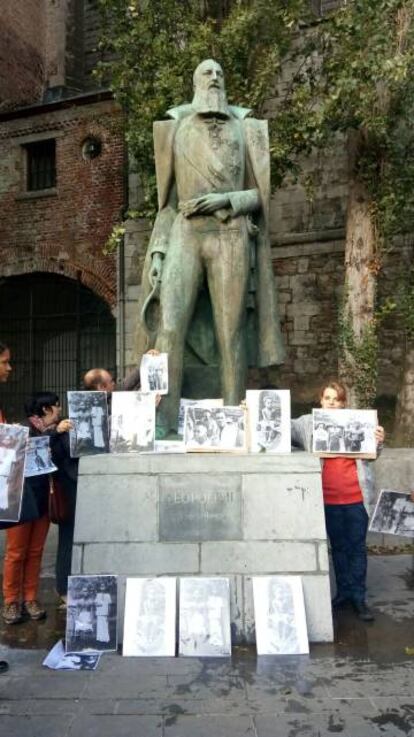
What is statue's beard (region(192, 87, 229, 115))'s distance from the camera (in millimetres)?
4922

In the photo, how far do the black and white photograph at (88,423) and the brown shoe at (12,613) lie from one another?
3.61 feet

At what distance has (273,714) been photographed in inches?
116


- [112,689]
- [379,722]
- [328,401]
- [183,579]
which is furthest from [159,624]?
[328,401]

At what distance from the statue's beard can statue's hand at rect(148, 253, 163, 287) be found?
105cm

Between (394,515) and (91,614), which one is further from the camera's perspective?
(394,515)

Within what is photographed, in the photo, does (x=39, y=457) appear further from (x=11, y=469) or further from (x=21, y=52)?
(x=21, y=52)

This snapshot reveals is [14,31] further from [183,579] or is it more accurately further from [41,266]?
[183,579]

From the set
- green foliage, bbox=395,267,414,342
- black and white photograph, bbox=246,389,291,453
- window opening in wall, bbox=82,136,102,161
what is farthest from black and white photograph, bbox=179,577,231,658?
window opening in wall, bbox=82,136,102,161

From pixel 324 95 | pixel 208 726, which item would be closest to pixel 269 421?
pixel 208 726

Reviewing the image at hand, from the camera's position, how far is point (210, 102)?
16.2ft

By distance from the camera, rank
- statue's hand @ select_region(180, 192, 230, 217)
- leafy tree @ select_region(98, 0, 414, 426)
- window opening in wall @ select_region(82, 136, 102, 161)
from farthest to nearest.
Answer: window opening in wall @ select_region(82, 136, 102, 161) < leafy tree @ select_region(98, 0, 414, 426) < statue's hand @ select_region(180, 192, 230, 217)

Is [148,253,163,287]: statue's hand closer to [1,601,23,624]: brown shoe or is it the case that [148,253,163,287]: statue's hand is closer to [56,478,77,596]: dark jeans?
[56,478,77,596]: dark jeans

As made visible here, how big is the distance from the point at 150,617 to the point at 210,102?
134 inches

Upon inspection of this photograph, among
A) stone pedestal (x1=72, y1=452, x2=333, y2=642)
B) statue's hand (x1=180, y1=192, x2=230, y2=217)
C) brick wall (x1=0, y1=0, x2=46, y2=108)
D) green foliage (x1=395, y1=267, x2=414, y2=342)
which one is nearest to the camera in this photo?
stone pedestal (x1=72, y1=452, x2=333, y2=642)
